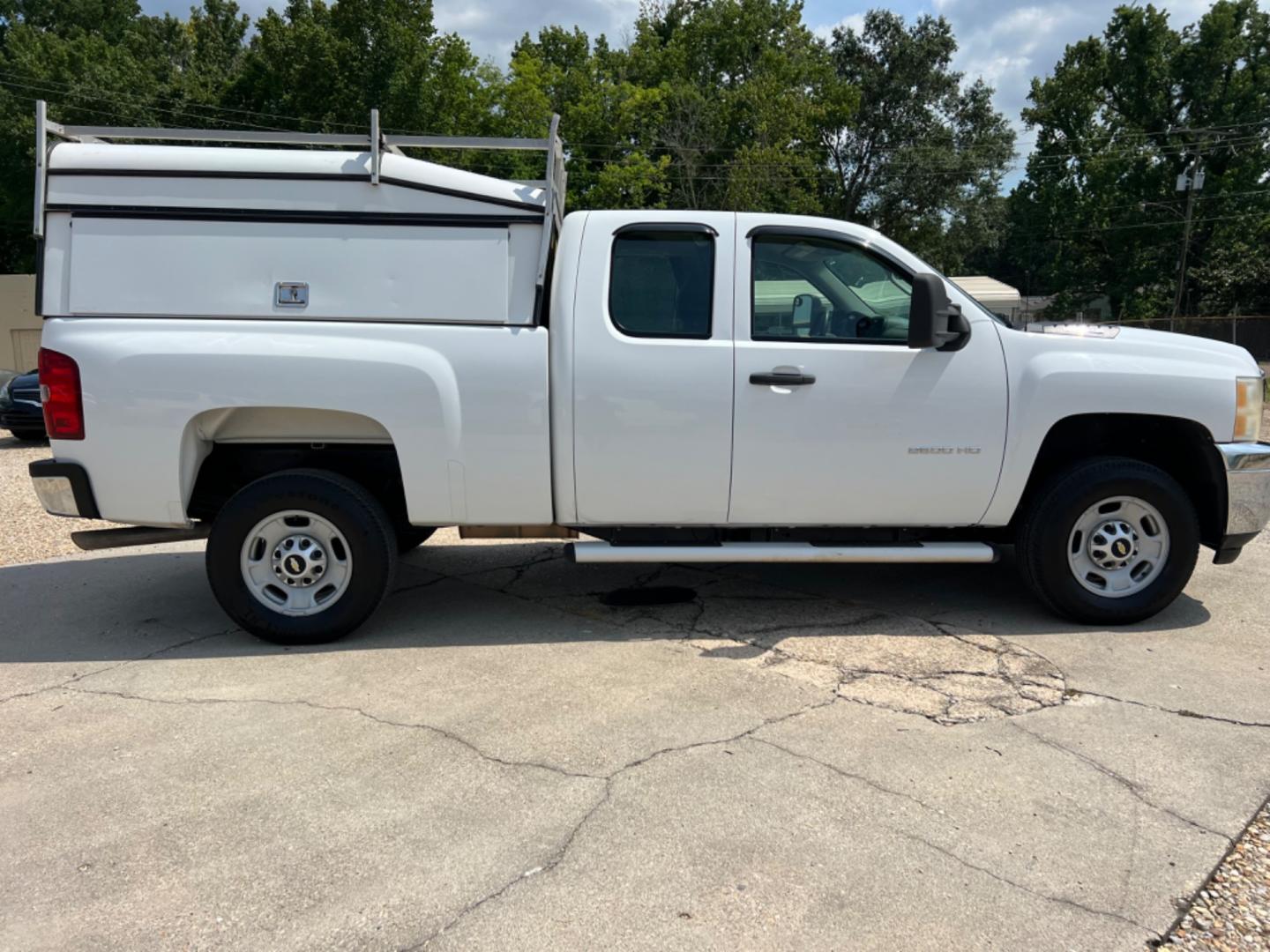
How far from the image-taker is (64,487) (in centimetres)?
432

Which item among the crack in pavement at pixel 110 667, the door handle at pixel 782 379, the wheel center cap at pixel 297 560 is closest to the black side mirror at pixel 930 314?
the door handle at pixel 782 379

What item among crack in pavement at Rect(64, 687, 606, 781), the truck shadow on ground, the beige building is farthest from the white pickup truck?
the beige building

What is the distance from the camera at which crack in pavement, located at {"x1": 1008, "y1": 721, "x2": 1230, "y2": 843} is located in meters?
2.97

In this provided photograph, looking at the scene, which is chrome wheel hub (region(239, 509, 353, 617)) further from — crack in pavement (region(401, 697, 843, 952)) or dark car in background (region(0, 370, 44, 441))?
dark car in background (region(0, 370, 44, 441))

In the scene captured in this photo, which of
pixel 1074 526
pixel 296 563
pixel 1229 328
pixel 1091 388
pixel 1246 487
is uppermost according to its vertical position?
pixel 1229 328

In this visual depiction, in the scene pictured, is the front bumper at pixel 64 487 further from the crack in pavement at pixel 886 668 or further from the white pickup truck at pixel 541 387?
the crack in pavement at pixel 886 668

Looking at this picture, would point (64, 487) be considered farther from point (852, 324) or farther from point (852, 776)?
point (852, 324)

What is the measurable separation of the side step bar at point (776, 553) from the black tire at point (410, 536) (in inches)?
55.9

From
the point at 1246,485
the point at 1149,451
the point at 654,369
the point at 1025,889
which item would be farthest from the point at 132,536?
the point at 1246,485

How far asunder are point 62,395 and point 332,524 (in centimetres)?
138

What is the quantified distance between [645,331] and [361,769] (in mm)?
2419

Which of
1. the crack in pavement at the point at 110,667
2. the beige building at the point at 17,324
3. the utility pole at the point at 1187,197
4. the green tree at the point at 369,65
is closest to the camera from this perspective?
the crack in pavement at the point at 110,667

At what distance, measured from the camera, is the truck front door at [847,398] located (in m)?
4.46

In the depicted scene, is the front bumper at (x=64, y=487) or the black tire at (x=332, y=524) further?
the black tire at (x=332, y=524)
